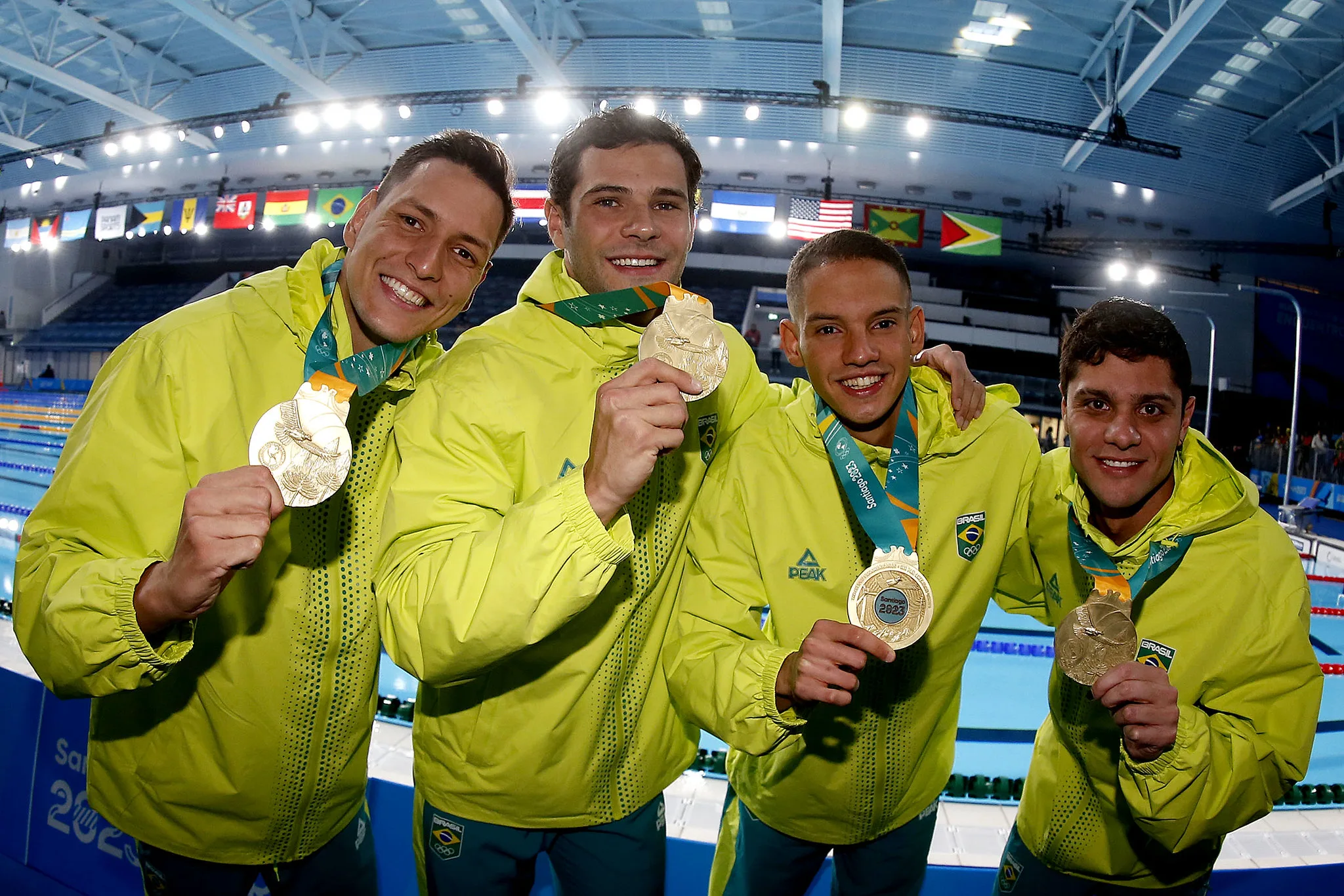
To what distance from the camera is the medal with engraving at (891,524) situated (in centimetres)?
151

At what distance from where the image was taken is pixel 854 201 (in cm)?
2111

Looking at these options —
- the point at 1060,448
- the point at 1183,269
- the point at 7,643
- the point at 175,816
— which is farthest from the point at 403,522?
the point at 1183,269

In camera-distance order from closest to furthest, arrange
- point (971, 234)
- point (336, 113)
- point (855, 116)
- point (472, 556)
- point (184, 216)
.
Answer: point (472, 556) → point (855, 116) → point (336, 113) → point (971, 234) → point (184, 216)

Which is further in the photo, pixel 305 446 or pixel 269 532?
pixel 269 532

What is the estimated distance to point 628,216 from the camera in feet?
5.63

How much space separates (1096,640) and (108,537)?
7.05 ft

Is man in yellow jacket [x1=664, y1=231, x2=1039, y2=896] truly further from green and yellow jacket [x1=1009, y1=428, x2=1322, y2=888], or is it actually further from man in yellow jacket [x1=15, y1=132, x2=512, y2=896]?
man in yellow jacket [x1=15, y1=132, x2=512, y2=896]

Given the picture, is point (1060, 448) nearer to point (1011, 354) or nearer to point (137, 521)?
point (137, 521)

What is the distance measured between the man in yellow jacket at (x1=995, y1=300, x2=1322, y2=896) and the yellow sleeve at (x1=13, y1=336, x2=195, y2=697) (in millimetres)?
1938

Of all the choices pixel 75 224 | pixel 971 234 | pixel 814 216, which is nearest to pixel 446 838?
pixel 814 216

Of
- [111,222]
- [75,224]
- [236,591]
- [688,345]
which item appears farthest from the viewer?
[75,224]

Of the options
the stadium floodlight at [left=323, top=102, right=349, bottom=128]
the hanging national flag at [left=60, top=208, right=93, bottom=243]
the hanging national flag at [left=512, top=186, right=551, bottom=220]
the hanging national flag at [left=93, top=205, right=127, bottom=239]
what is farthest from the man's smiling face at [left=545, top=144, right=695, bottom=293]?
the hanging national flag at [left=60, top=208, right=93, bottom=243]

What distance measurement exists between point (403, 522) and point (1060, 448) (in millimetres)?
1882

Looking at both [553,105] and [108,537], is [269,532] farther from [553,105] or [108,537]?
[553,105]
